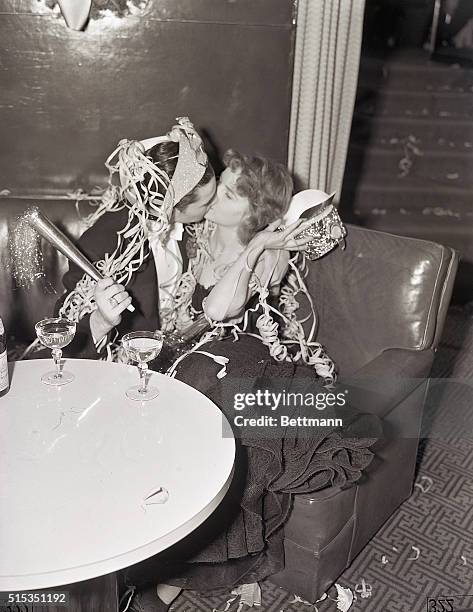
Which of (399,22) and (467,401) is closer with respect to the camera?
(467,401)

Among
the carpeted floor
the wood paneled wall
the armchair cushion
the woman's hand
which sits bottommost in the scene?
the carpeted floor

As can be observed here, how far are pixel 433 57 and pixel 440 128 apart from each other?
4.82ft

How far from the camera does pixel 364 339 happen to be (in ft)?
7.27

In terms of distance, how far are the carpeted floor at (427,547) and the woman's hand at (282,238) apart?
91cm

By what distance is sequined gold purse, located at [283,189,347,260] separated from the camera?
2191mm

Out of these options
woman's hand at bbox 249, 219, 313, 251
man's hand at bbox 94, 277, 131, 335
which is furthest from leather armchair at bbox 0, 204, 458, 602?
man's hand at bbox 94, 277, 131, 335

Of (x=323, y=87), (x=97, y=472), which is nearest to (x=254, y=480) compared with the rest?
(x=97, y=472)

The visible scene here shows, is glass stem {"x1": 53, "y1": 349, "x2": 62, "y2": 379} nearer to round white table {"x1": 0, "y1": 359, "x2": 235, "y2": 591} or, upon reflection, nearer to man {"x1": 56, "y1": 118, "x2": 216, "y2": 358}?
round white table {"x1": 0, "y1": 359, "x2": 235, "y2": 591}

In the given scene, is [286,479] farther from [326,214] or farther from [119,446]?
[326,214]

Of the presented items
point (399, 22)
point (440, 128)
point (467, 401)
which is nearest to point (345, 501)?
point (467, 401)

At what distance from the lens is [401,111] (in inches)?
231

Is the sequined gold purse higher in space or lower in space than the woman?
higher

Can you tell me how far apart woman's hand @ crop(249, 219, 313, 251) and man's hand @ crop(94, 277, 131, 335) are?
39 centimetres

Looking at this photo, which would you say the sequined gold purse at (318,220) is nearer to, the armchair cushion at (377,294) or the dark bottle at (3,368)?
the armchair cushion at (377,294)
